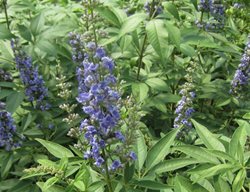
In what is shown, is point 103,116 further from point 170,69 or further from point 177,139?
point 170,69

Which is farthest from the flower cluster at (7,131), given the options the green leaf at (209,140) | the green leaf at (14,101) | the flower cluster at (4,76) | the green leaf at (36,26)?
the green leaf at (209,140)

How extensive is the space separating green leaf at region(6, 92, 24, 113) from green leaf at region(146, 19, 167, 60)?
165 centimetres

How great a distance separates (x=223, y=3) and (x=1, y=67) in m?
3.14

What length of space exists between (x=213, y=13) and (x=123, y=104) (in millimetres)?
2998

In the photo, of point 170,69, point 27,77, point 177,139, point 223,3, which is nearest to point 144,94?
point 177,139

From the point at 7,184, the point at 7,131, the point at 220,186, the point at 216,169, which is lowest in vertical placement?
the point at 7,184

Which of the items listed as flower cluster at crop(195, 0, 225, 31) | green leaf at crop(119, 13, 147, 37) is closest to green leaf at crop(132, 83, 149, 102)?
green leaf at crop(119, 13, 147, 37)

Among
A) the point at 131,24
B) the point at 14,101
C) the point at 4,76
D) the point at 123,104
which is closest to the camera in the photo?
the point at 123,104

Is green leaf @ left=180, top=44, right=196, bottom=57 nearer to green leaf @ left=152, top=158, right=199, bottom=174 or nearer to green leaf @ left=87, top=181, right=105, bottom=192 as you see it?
green leaf @ left=152, top=158, right=199, bottom=174

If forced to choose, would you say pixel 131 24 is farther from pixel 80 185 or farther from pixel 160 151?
pixel 80 185

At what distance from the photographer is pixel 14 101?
4.36 metres

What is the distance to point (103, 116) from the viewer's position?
252cm

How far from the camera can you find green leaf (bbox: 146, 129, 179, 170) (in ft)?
10.2

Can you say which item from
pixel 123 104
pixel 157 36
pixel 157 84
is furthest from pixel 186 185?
pixel 157 84
